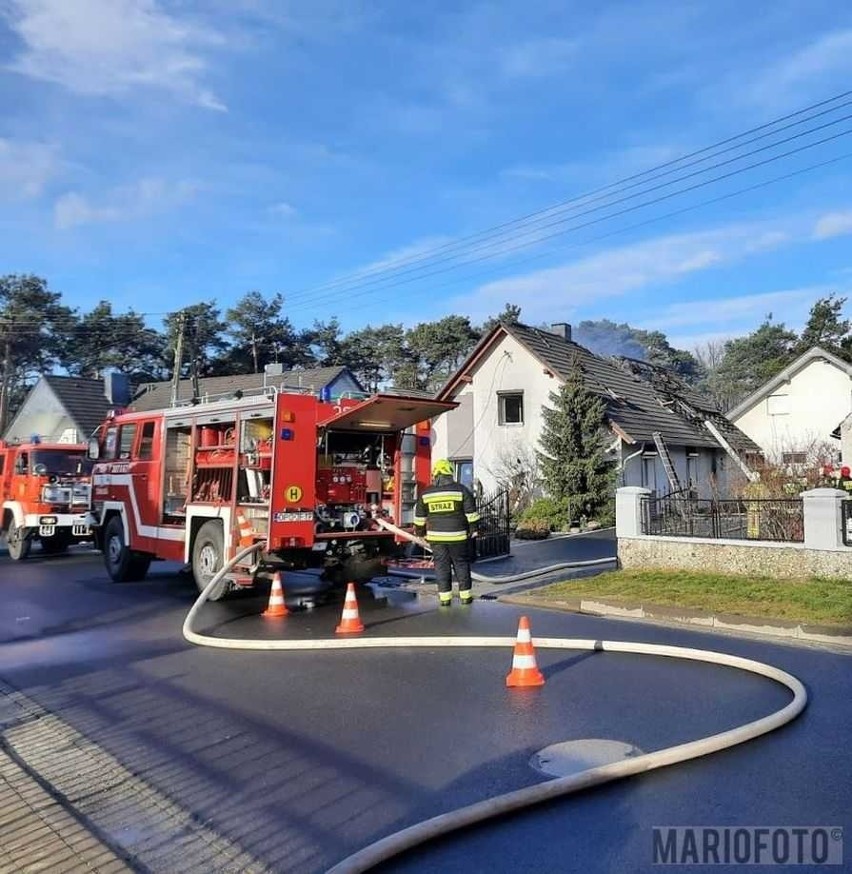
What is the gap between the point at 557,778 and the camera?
4398mm

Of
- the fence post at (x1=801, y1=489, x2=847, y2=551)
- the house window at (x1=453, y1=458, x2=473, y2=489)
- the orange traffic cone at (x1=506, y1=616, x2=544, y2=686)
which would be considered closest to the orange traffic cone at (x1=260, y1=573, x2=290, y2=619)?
the orange traffic cone at (x1=506, y1=616, x2=544, y2=686)

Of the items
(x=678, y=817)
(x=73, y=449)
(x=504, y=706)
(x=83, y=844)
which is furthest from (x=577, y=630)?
(x=73, y=449)

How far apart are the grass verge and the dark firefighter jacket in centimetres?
149

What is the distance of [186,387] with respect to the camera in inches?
1644

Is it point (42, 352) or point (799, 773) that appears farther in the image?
point (42, 352)

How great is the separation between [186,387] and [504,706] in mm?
38394

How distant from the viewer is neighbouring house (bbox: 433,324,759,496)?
2667 centimetres

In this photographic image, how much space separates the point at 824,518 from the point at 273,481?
6.87m

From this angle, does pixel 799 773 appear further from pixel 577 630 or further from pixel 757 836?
pixel 577 630

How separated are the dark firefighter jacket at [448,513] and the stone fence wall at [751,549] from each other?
126 inches

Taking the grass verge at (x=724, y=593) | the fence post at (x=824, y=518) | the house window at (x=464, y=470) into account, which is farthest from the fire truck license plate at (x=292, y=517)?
the house window at (x=464, y=470)

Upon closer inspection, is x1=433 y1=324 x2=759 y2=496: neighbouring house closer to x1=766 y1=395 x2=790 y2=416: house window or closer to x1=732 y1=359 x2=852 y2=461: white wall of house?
x1=732 y1=359 x2=852 y2=461: white wall of house

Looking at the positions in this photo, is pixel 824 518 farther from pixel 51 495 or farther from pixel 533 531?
pixel 51 495

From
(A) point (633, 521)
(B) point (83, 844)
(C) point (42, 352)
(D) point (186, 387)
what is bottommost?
(B) point (83, 844)
